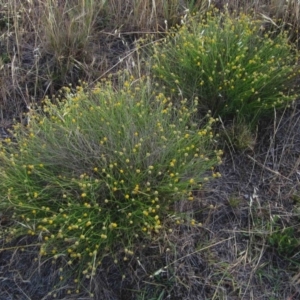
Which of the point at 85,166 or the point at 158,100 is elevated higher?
the point at 158,100

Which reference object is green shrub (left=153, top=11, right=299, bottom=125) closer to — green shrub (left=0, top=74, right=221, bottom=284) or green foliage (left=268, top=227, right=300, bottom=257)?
green shrub (left=0, top=74, right=221, bottom=284)

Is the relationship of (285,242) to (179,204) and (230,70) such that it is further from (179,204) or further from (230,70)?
(230,70)

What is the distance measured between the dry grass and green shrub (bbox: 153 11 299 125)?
6.4 inches

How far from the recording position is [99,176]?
2732 millimetres

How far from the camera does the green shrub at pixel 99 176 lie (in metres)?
2.60

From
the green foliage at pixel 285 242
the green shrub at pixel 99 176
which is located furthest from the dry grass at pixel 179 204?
the green shrub at pixel 99 176

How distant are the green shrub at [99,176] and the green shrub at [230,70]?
Answer: 35cm

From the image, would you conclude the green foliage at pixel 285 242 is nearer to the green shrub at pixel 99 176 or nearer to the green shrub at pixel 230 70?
the green shrub at pixel 99 176

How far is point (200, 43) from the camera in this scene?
3.21m

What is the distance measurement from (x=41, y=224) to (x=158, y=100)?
0.82m

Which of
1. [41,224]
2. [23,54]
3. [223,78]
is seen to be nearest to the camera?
[41,224]

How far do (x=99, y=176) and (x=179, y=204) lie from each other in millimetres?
403

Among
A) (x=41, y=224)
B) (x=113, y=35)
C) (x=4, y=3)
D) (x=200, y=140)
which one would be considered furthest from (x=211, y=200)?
(x=4, y=3)

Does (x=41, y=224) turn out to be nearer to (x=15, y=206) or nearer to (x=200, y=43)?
(x=15, y=206)
